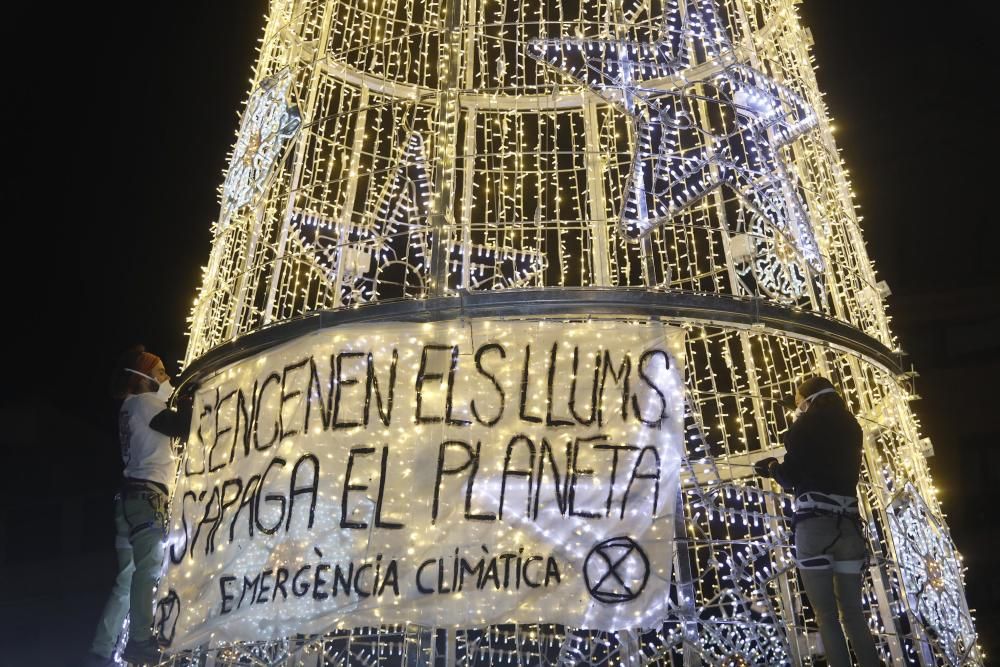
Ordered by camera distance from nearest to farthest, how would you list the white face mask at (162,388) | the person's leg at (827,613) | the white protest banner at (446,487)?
the person's leg at (827,613) → the white protest banner at (446,487) → the white face mask at (162,388)

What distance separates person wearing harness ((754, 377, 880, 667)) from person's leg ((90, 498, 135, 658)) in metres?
4.93

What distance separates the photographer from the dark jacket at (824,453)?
6.28 m

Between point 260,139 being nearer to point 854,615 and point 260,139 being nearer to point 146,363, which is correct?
point 146,363

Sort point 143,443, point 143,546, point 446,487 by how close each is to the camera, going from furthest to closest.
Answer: point 143,443 < point 143,546 < point 446,487

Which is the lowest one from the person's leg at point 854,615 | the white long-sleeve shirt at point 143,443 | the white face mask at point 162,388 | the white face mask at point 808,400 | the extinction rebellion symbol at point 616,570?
the person's leg at point 854,615

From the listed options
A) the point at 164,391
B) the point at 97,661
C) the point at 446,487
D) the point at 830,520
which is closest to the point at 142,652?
the point at 97,661

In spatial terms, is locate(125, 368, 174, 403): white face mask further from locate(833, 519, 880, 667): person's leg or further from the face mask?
locate(833, 519, 880, 667): person's leg

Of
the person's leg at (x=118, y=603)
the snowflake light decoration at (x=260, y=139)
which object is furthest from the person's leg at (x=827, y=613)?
the snowflake light decoration at (x=260, y=139)

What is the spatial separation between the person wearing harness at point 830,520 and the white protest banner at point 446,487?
2.71ft

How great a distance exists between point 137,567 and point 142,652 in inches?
24.5

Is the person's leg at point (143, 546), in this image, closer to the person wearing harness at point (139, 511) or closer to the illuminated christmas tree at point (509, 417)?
the person wearing harness at point (139, 511)

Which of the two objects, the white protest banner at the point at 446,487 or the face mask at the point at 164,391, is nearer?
the white protest banner at the point at 446,487

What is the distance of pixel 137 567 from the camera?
7.41m

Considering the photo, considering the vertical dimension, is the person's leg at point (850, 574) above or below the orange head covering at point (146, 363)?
below
